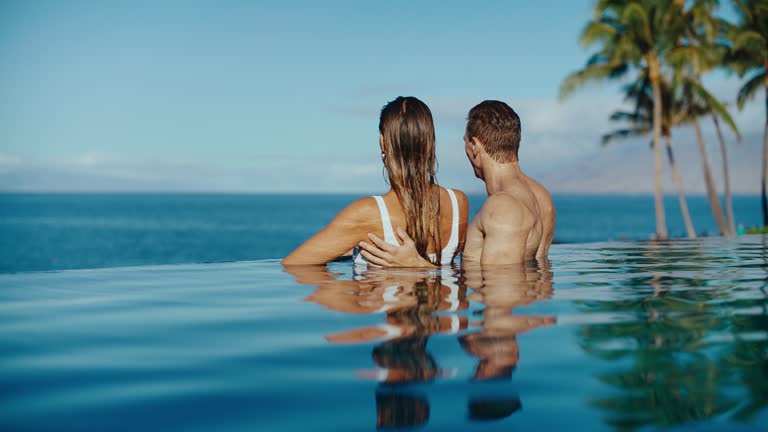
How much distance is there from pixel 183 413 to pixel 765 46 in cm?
3753

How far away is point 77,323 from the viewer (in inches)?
142

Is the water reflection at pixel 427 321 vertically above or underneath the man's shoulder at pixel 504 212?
underneath

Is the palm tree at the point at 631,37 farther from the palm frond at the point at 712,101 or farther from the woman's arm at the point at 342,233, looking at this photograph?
the woman's arm at the point at 342,233

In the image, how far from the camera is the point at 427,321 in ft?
10.6

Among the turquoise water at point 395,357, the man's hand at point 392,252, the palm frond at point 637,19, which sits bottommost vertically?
the turquoise water at point 395,357

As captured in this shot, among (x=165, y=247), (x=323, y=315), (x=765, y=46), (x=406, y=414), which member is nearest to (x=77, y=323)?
(x=323, y=315)

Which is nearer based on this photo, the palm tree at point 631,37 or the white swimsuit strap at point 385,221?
the white swimsuit strap at point 385,221

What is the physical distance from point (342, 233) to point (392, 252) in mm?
445

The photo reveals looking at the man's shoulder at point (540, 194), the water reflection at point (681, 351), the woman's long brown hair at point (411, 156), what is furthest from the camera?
the man's shoulder at point (540, 194)

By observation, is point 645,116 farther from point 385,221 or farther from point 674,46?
point 385,221

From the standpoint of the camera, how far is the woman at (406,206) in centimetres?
525

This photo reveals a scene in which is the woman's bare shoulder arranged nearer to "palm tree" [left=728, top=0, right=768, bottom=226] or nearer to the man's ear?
the man's ear

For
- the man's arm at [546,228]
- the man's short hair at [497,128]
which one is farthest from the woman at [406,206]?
the man's arm at [546,228]

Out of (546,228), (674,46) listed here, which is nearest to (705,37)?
(674,46)
